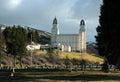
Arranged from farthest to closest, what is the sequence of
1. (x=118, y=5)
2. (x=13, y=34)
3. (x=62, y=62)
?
(x=62, y=62)
(x=13, y=34)
(x=118, y=5)

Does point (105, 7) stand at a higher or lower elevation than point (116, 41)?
higher

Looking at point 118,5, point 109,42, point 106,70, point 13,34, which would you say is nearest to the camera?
point 118,5

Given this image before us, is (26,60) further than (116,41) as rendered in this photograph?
Yes

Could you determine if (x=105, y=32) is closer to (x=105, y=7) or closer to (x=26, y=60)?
(x=105, y=7)

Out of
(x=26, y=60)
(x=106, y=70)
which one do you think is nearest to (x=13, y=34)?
(x=26, y=60)

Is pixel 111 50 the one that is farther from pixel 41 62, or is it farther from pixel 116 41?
pixel 41 62

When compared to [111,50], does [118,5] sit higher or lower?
higher

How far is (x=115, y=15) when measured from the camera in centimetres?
5062

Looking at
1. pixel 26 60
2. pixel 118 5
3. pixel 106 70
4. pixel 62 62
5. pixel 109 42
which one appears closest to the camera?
pixel 118 5

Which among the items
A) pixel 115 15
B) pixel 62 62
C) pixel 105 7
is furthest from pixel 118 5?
pixel 62 62

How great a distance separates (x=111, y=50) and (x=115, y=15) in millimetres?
6719

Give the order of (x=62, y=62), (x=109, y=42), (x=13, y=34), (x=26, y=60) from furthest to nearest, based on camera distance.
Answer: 1. (x=62, y=62)
2. (x=26, y=60)
3. (x=13, y=34)
4. (x=109, y=42)

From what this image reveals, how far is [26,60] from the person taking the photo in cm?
16900

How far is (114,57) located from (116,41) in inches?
231
